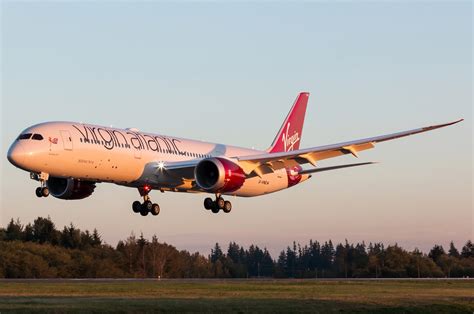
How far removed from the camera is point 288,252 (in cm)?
12300

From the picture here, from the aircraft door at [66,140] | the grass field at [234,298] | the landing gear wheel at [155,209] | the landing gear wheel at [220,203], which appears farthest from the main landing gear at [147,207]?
the aircraft door at [66,140]

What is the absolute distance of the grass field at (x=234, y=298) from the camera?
42.6 metres

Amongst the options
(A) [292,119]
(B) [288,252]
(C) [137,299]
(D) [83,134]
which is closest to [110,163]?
(D) [83,134]

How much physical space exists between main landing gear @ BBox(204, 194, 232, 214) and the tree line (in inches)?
700

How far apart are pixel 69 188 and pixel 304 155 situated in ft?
47.8

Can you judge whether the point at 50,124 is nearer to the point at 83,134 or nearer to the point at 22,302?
the point at 83,134

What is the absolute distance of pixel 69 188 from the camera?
62375mm

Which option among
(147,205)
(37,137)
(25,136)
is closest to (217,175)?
(147,205)

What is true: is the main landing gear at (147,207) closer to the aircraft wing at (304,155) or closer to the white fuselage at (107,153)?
the white fuselage at (107,153)

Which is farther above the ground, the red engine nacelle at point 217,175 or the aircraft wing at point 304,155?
the aircraft wing at point 304,155

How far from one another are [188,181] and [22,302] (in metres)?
19.6

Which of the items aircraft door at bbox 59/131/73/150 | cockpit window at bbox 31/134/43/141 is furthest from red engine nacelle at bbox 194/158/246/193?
cockpit window at bbox 31/134/43/141

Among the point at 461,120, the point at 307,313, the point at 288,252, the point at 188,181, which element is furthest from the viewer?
the point at 288,252

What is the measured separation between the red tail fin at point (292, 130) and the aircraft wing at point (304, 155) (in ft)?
32.3
